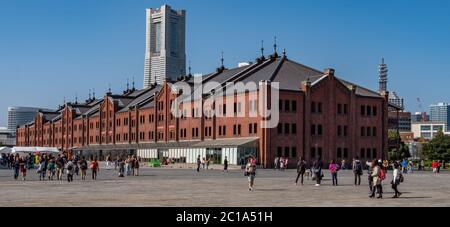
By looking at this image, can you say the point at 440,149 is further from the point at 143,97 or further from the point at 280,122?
the point at 143,97

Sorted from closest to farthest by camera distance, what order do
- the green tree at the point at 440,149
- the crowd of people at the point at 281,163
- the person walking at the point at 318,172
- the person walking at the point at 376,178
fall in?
1. the person walking at the point at 376,178
2. the person walking at the point at 318,172
3. the crowd of people at the point at 281,163
4. the green tree at the point at 440,149

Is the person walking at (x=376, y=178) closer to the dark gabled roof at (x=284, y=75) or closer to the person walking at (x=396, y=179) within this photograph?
the person walking at (x=396, y=179)

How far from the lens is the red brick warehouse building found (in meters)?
73.1

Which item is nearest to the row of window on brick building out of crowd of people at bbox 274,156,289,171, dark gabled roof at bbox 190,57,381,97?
crowd of people at bbox 274,156,289,171

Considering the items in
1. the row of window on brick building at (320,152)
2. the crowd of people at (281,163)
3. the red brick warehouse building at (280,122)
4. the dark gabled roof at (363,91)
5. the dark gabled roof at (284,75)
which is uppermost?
the dark gabled roof at (284,75)

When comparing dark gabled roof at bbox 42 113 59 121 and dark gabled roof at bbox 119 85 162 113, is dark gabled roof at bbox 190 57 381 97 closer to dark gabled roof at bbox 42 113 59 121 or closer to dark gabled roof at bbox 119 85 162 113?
dark gabled roof at bbox 119 85 162 113

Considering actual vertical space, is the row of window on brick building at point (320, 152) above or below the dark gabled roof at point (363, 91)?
below

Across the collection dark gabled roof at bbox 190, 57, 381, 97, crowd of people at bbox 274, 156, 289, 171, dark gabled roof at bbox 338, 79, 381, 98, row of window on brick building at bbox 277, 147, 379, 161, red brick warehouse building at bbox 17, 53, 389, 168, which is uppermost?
dark gabled roof at bbox 190, 57, 381, 97

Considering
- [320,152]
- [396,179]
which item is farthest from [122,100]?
[396,179]

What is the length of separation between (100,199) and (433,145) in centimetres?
9398

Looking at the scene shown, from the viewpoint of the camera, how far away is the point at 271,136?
2835 inches

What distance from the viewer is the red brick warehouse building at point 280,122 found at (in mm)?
73125

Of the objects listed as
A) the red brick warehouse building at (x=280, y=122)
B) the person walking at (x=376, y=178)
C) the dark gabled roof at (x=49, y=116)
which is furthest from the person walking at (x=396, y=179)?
the dark gabled roof at (x=49, y=116)

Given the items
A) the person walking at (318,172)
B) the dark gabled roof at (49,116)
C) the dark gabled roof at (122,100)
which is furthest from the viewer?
the dark gabled roof at (49,116)
